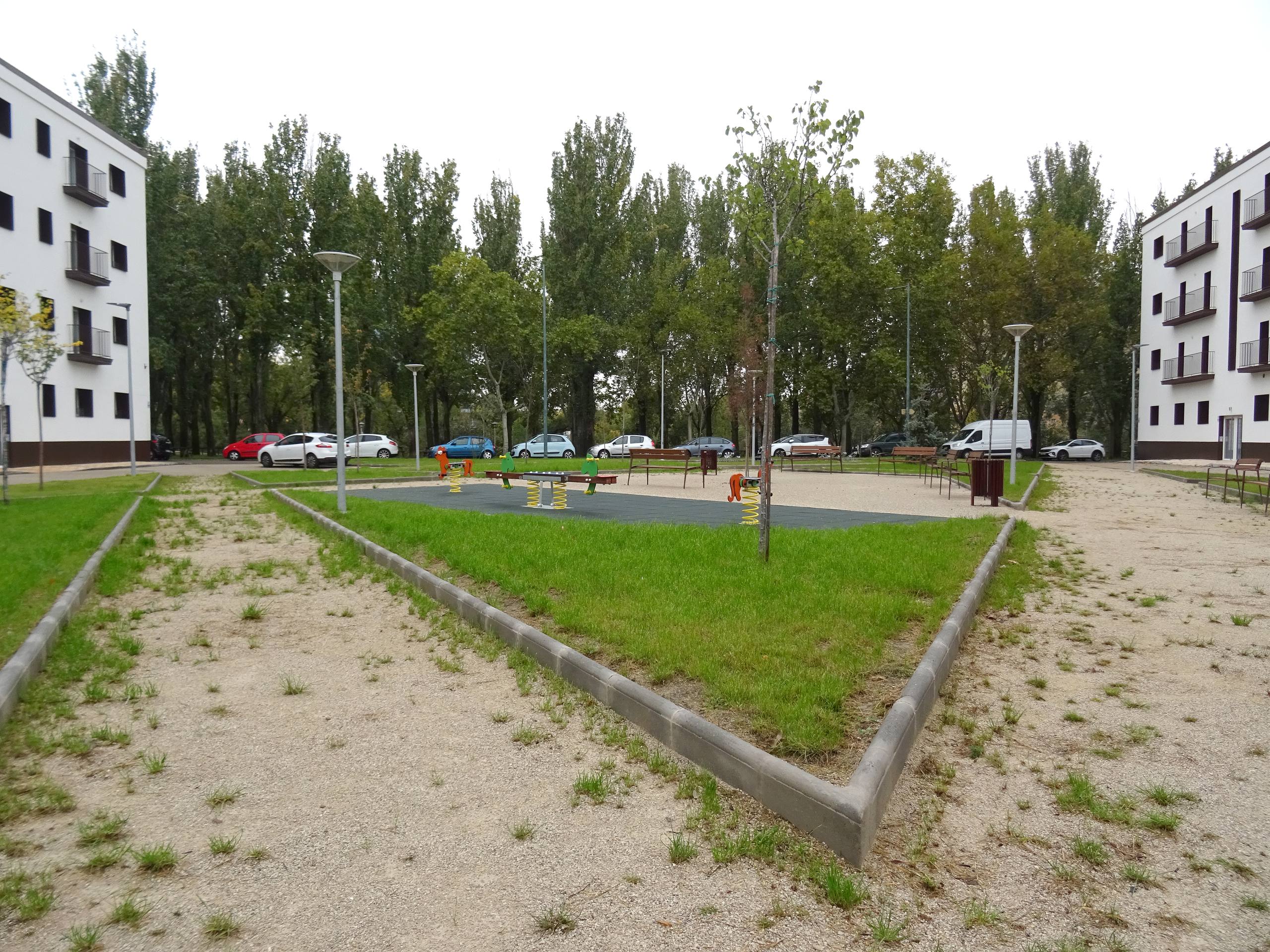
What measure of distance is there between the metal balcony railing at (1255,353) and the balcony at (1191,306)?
3327mm

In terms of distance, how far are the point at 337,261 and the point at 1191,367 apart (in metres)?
41.0

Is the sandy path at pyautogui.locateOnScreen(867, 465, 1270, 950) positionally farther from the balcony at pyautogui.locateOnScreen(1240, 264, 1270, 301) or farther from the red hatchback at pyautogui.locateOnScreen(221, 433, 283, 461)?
the red hatchback at pyautogui.locateOnScreen(221, 433, 283, 461)

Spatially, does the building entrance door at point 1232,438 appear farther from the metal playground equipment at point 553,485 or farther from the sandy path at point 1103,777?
the sandy path at point 1103,777

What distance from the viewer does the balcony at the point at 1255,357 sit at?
3372 cm

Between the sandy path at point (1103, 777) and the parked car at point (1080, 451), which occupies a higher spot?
the parked car at point (1080, 451)

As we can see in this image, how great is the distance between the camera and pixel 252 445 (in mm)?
41094

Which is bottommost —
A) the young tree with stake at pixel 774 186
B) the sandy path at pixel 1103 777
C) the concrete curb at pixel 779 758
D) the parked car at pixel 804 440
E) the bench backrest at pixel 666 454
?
the sandy path at pixel 1103 777

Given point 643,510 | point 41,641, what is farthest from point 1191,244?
point 41,641

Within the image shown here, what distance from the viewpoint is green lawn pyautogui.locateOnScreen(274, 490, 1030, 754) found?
4.46m

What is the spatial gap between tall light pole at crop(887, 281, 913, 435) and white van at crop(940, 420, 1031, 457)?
127 inches

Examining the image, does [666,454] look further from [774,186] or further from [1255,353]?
[1255,353]

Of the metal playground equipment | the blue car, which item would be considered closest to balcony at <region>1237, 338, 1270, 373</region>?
the metal playground equipment

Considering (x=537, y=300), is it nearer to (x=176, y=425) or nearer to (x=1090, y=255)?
(x=1090, y=255)

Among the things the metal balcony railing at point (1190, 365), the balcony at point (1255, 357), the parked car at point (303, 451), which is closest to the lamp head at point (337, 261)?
the parked car at point (303, 451)
